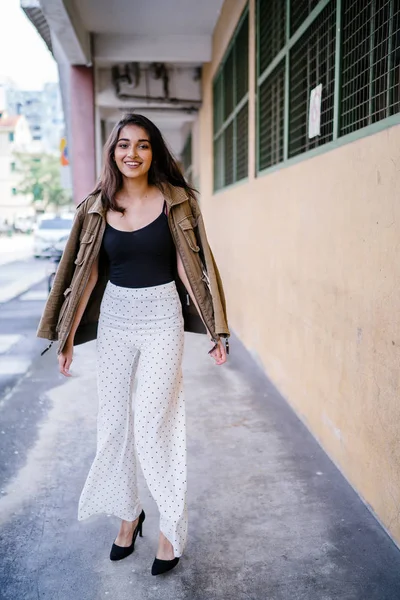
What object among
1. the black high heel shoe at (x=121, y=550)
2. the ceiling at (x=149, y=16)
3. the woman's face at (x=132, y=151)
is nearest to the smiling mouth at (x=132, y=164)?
the woman's face at (x=132, y=151)

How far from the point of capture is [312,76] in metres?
4.45

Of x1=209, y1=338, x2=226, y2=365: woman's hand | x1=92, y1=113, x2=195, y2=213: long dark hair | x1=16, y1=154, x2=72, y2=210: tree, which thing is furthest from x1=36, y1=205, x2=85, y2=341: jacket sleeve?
x1=16, y1=154, x2=72, y2=210: tree

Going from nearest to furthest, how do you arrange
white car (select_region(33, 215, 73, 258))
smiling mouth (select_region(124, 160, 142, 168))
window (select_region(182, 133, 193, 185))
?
smiling mouth (select_region(124, 160, 142, 168)), window (select_region(182, 133, 193, 185)), white car (select_region(33, 215, 73, 258))

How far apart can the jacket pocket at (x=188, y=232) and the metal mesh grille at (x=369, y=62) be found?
3.59 feet

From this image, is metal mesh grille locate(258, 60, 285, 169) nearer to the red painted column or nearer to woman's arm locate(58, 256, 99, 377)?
woman's arm locate(58, 256, 99, 377)

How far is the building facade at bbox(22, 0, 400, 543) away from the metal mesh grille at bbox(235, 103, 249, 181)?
2cm

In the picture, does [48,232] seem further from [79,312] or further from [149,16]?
[79,312]

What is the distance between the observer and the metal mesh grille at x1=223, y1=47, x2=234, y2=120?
7.90 meters

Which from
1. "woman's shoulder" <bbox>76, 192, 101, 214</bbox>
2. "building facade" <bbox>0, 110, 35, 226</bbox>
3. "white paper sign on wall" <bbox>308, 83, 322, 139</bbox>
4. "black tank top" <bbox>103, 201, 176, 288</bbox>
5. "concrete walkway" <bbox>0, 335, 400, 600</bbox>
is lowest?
"concrete walkway" <bbox>0, 335, 400, 600</bbox>

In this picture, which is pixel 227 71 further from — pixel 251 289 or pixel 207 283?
pixel 207 283

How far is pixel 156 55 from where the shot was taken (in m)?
9.66

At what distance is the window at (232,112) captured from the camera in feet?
22.7

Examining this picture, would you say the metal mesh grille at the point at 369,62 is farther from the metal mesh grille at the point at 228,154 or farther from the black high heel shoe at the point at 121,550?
the metal mesh grille at the point at 228,154

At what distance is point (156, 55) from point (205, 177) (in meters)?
2.13
